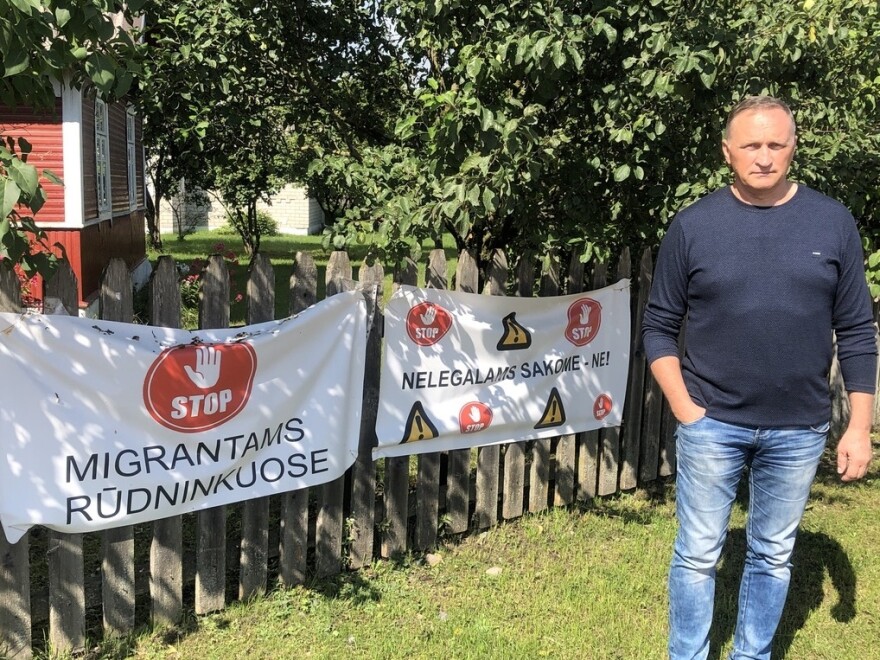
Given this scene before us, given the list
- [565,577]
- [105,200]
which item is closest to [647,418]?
[565,577]

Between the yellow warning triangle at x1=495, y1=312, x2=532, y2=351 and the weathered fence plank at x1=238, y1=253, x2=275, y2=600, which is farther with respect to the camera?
the yellow warning triangle at x1=495, y1=312, x2=532, y2=351

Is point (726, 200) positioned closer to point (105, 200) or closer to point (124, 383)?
point (124, 383)

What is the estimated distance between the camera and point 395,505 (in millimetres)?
3762

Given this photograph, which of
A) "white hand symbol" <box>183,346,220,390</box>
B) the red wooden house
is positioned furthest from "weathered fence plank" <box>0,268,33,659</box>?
the red wooden house

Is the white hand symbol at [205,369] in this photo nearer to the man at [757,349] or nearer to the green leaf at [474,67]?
the green leaf at [474,67]

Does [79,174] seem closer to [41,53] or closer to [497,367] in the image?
[497,367]

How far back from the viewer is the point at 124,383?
2779 mm

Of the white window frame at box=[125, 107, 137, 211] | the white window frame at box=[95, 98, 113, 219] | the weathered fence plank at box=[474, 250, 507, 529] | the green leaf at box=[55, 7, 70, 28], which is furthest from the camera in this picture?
the white window frame at box=[125, 107, 137, 211]

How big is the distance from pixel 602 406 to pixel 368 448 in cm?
145

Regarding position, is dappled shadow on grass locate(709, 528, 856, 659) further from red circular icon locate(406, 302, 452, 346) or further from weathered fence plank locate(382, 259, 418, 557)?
red circular icon locate(406, 302, 452, 346)

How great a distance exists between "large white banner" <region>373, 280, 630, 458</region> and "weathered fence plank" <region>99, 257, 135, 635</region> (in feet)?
3.56

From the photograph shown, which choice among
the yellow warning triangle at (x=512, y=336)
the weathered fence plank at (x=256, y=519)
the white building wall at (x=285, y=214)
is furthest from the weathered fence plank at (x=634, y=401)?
the white building wall at (x=285, y=214)

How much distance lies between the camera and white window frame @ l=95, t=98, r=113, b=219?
34.6 ft

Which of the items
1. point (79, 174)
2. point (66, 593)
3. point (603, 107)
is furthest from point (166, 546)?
point (79, 174)
